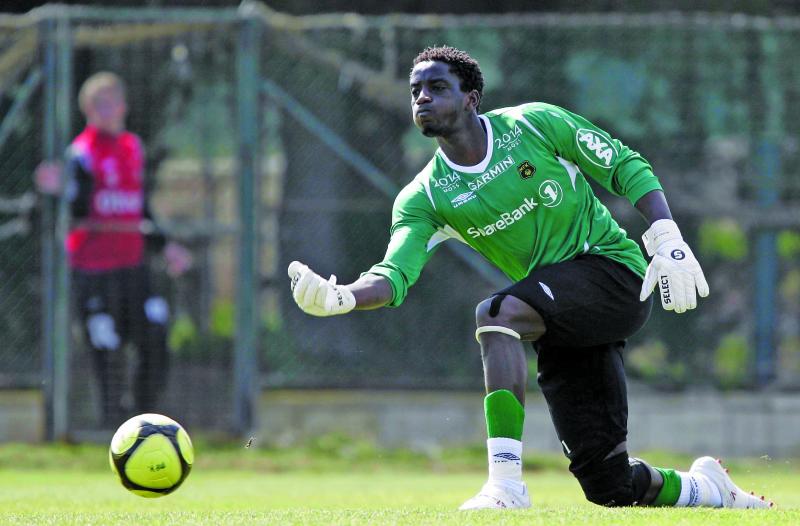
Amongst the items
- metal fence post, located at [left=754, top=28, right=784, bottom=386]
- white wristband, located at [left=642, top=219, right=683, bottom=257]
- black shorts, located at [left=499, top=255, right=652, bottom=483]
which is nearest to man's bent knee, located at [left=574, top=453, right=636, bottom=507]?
black shorts, located at [left=499, top=255, right=652, bottom=483]

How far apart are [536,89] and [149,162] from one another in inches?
136

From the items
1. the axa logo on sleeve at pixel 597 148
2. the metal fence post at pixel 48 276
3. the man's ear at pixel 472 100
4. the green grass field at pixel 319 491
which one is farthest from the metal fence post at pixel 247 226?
the axa logo on sleeve at pixel 597 148

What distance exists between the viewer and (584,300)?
21.8ft

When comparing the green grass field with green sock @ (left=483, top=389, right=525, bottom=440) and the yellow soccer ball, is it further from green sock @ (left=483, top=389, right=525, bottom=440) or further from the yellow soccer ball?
green sock @ (left=483, top=389, right=525, bottom=440)

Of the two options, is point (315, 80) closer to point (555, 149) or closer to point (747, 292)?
point (747, 292)

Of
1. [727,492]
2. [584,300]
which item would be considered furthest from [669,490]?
[584,300]

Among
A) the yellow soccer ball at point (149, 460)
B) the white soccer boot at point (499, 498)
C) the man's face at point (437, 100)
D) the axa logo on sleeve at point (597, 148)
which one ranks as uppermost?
the man's face at point (437, 100)

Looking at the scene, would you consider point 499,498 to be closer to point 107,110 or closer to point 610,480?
point 610,480

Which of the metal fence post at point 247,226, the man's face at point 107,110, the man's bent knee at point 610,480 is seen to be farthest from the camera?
the man's face at point 107,110

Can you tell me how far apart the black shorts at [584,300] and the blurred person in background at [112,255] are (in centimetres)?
610

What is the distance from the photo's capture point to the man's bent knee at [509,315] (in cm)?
639

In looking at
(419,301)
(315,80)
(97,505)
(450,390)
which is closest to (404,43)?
(315,80)

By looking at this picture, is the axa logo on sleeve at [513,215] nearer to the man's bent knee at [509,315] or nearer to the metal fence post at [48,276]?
the man's bent knee at [509,315]

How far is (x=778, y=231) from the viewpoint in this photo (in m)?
12.4
